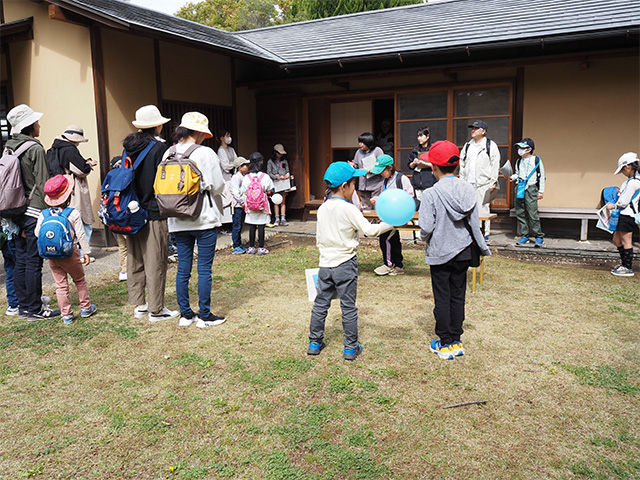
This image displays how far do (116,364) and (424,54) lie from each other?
7.15 meters

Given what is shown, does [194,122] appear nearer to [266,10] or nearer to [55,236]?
[55,236]

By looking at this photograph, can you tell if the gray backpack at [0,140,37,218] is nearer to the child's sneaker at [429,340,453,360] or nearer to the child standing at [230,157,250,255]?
the child standing at [230,157,250,255]

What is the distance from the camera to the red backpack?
7637 millimetres

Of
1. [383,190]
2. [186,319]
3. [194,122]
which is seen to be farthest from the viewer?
[383,190]

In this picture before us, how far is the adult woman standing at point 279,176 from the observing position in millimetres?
10477

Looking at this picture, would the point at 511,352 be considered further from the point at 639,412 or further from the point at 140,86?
the point at 140,86

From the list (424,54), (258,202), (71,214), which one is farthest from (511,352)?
(424,54)

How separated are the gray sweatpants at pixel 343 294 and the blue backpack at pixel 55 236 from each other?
7.55ft

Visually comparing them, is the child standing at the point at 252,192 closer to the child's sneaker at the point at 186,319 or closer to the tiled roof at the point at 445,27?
the tiled roof at the point at 445,27

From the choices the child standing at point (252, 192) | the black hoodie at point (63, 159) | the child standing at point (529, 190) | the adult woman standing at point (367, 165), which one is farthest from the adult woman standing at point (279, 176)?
the child standing at point (529, 190)

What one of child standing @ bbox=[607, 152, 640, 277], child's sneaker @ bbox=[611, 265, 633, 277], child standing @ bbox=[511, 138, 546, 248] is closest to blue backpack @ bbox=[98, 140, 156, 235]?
child standing @ bbox=[607, 152, 640, 277]

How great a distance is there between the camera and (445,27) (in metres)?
9.71

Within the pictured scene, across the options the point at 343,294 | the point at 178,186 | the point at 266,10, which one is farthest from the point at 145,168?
the point at 266,10

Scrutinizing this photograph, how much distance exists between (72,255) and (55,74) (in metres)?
5.15
